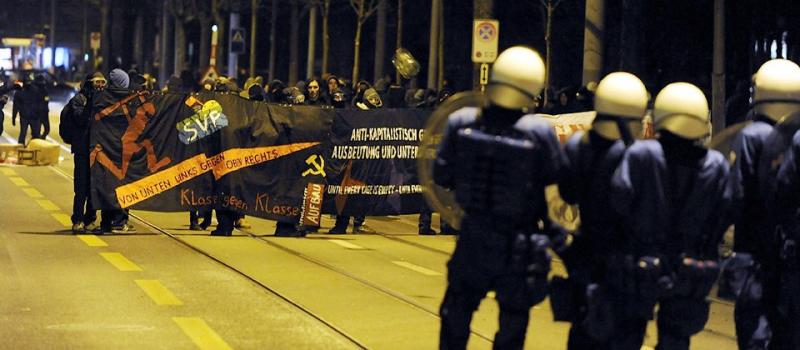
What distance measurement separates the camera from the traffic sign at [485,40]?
22.9 metres

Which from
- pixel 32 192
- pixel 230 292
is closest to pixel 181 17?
pixel 32 192

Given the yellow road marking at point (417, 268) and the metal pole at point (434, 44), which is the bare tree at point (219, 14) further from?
the yellow road marking at point (417, 268)

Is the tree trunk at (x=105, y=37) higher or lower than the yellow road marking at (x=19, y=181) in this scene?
higher

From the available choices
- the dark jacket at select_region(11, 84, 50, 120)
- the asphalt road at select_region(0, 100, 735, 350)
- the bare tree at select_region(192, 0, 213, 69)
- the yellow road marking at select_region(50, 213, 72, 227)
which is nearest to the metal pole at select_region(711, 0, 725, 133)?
the asphalt road at select_region(0, 100, 735, 350)

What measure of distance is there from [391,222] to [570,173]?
11.7 m

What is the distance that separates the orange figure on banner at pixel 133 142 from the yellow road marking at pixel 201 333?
593 cm

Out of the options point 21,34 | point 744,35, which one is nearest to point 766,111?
point 744,35

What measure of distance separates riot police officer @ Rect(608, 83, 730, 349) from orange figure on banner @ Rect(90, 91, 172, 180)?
958cm

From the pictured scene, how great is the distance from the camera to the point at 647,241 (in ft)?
22.6

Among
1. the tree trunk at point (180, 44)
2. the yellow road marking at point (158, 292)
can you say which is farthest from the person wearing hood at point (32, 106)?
the tree trunk at point (180, 44)

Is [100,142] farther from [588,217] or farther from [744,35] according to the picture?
[744,35]

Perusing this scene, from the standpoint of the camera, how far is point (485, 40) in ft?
74.9

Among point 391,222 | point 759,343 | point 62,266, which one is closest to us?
point 759,343

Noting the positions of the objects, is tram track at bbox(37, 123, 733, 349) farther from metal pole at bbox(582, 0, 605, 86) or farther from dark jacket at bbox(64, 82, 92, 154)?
metal pole at bbox(582, 0, 605, 86)
